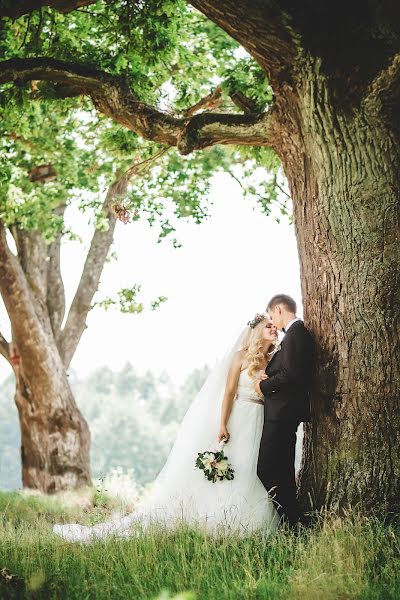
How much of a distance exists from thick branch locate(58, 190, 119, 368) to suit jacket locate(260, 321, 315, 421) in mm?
9437

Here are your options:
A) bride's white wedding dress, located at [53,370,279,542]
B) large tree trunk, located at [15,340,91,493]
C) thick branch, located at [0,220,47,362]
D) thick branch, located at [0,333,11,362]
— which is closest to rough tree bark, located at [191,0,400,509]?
bride's white wedding dress, located at [53,370,279,542]

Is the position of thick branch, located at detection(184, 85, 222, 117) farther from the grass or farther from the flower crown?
the grass

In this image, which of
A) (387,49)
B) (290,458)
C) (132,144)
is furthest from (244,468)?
(132,144)

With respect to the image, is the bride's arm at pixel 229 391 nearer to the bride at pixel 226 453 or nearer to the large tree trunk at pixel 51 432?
the bride at pixel 226 453

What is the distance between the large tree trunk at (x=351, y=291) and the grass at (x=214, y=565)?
501mm

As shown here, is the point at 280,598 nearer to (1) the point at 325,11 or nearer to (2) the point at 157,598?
(2) the point at 157,598

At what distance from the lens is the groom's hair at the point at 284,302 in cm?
709

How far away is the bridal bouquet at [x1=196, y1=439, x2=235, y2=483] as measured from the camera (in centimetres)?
693

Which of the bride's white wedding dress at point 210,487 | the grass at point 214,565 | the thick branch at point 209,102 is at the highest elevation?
the thick branch at point 209,102

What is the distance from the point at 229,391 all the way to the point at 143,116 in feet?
11.2

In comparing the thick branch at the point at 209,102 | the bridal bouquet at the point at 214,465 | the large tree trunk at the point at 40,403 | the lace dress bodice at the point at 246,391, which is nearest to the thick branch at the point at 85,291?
the large tree trunk at the point at 40,403

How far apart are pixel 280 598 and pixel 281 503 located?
84.0 inches

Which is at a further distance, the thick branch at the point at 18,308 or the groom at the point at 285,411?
the thick branch at the point at 18,308

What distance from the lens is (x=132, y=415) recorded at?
10744cm
